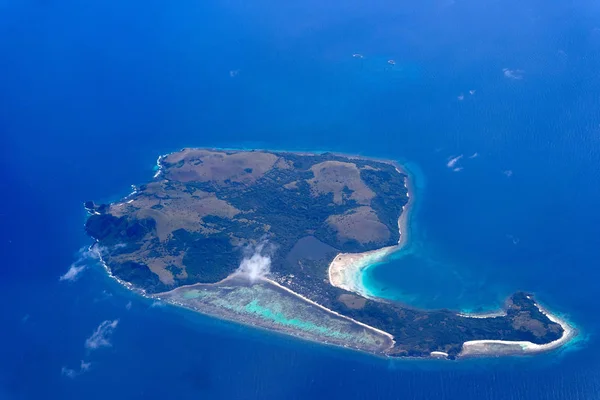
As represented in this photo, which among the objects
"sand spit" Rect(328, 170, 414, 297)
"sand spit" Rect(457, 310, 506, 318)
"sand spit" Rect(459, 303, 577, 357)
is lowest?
"sand spit" Rect(459, 303, 577, 357)

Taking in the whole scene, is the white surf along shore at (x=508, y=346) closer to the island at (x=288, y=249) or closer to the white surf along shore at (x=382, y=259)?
the white surf along shore at (x=382, y=259)

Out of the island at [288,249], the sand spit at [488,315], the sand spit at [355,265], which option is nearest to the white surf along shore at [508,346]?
the island at [288,249]

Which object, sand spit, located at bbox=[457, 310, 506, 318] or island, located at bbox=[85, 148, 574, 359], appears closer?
island, located at bbox=[85, 148, 574, 359]

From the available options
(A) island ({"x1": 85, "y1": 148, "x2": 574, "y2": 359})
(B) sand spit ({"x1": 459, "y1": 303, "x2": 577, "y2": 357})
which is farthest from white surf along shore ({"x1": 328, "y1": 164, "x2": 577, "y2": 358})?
(A) island ({"x1": 85, "y1": 148, "x2": 574, "y2": 359})

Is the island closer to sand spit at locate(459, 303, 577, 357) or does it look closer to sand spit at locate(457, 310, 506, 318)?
sand spit at locate(459, 303, 577, 357)

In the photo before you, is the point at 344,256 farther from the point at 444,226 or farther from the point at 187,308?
the point at 187,308

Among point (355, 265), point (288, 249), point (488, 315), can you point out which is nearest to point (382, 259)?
point (355, 265)

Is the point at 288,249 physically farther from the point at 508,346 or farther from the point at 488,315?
the point at 508,346

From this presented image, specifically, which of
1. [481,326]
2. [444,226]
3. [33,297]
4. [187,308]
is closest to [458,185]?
[444,226]
